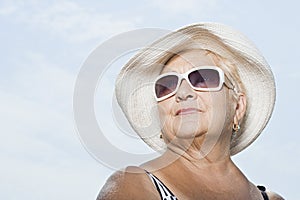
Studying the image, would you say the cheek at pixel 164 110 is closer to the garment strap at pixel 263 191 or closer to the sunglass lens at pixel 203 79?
the sunglass lens at pixel 203 79

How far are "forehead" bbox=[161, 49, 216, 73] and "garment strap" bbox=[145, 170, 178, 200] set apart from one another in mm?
579

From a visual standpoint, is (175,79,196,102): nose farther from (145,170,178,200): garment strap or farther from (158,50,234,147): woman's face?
(145,170,178,200): garment strap

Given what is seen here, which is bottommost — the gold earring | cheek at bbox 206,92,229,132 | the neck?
the neck

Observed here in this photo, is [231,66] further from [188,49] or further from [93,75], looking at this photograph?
[93,75]

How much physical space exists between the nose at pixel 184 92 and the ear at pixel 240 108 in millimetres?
321

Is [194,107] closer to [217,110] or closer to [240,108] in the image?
[217,110]

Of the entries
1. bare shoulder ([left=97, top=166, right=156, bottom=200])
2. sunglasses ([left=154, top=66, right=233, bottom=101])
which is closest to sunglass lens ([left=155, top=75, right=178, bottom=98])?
sunglasses ([left=154, top=66, right=233, bottom=101])

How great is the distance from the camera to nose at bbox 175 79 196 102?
9.73 feet

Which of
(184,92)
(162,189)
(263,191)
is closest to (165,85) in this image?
(184,92)

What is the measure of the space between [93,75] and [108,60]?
9cm

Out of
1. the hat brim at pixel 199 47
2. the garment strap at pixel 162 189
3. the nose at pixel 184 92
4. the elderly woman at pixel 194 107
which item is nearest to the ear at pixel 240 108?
the elderly woman at pixel 194 107

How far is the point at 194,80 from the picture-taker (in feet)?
9.75

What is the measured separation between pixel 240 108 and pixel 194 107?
1.25 feet

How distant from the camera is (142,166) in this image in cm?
274
